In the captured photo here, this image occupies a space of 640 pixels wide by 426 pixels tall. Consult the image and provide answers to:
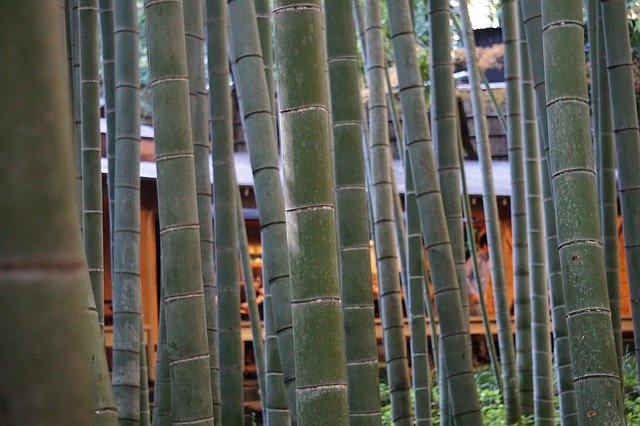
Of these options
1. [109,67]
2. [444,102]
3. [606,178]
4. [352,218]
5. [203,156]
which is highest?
[109,67]

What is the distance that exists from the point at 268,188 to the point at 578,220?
0.89m

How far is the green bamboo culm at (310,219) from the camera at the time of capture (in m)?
1.96

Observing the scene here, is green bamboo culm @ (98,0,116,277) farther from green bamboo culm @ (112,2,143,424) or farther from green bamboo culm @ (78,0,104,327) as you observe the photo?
green bamboo culm @ (112,2,143,424)

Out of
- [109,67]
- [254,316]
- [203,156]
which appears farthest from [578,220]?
[254,316]

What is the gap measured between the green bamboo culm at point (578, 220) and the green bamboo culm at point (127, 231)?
67.4 inches

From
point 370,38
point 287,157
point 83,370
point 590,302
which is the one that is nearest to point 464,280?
point 370,38

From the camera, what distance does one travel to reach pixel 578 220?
7.37ft

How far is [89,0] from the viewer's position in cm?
363

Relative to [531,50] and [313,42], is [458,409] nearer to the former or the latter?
[531,50]

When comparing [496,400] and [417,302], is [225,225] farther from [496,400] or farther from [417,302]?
[496,400]

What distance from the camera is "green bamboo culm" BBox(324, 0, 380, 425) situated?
2568 mm

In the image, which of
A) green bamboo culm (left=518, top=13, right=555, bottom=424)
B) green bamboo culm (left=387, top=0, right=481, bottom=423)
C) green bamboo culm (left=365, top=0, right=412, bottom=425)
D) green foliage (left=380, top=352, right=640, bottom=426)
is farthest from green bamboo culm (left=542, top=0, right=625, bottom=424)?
green foliage (left=380, top=352, right=640, bottom=426)

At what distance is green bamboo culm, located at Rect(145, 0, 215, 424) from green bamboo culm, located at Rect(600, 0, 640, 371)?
1338mm

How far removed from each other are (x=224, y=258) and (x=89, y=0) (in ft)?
3.54
